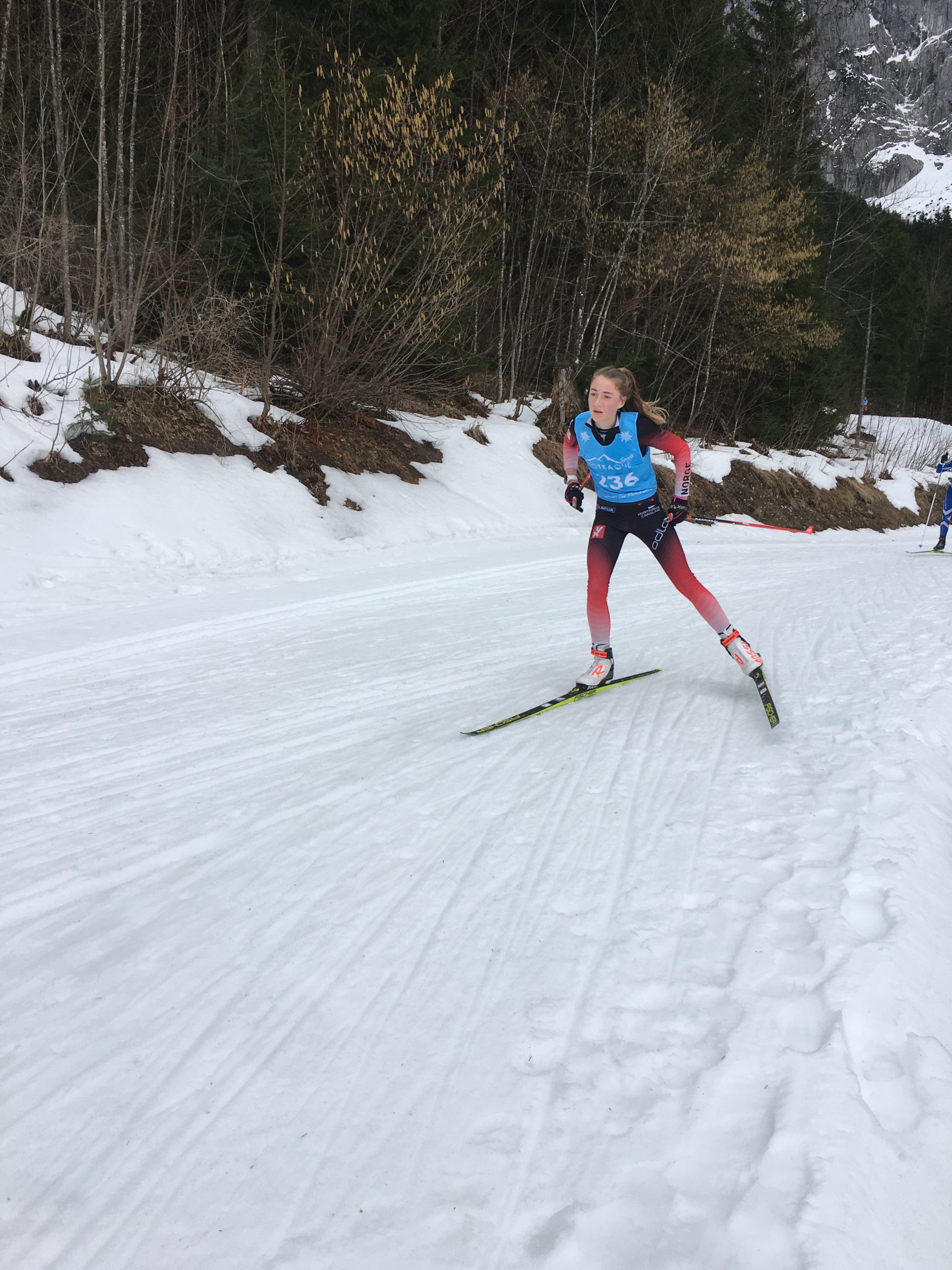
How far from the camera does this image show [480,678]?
207 inches

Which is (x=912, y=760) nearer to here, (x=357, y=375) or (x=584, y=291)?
(x=357, y=375)

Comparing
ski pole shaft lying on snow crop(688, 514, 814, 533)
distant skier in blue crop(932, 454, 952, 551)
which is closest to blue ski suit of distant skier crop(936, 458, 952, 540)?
distant skier in blue crop(932, 454, 952, 551)

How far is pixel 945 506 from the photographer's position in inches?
550

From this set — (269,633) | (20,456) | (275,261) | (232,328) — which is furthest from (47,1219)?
(275,261)

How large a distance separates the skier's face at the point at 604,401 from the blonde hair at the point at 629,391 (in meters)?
0.02

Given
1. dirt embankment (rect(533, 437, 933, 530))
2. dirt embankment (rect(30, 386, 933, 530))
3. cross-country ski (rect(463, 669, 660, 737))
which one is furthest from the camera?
dirt embankment (rect(533, 437, 933, 530))

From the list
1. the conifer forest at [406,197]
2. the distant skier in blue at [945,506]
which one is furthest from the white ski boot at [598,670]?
the distant skier in blue at [945,506]

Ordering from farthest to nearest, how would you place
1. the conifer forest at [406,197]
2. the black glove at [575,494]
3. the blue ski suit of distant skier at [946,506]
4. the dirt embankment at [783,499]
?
the dirt embankment at [783,499] → the blue ski suit of distant skier at [946,506] → the conifer forest at [406,197] → the black glove at [575,494]

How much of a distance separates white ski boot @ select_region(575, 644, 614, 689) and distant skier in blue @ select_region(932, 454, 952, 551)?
36.8 ft

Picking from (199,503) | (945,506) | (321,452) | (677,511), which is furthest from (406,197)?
(945,506)

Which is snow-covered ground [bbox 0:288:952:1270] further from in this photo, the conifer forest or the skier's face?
the conifer forest

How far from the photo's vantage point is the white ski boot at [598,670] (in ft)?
16.2

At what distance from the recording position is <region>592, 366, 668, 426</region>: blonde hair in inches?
181

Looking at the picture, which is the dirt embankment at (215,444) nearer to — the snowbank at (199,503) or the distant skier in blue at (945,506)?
the snowbank at (199,503)
